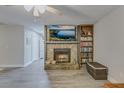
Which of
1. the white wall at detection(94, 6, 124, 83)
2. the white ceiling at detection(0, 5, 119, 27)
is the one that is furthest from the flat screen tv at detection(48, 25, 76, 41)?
the white wall at detection(94, 6, 124, 83)

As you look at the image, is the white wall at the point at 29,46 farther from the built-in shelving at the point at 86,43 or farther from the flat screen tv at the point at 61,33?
the built-in shelving at the point at 86,43

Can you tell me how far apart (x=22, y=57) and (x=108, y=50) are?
5.03 meters

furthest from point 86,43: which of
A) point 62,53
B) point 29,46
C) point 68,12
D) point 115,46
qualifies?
point 115,46

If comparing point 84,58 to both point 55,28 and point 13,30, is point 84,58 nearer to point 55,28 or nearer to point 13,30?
point 55,28

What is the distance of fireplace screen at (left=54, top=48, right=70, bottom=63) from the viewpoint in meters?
9.30

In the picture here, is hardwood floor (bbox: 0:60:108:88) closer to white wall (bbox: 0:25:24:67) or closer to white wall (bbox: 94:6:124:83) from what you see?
white wall (bbox: 94:6:124:83)

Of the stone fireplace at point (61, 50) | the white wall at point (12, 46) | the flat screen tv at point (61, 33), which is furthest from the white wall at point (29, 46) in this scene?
the flat screen tv at point (61, 33)

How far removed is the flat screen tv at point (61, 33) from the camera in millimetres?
9148

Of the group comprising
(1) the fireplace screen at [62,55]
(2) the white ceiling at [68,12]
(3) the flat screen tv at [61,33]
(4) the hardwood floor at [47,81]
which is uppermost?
(2) the white ceiling at [68,12]

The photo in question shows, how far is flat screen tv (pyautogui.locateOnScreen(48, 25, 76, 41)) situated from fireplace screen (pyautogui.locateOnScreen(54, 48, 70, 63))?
0.59 m

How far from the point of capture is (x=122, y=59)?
4449 millimetres

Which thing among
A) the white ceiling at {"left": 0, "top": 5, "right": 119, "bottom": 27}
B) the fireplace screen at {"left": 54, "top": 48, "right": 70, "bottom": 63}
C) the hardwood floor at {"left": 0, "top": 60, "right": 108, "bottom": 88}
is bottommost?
→ the hardwood floor at {"left": 0, "top": 60, "right": 108, "bottom": 88}

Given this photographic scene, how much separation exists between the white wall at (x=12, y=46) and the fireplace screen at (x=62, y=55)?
180 centimetres
